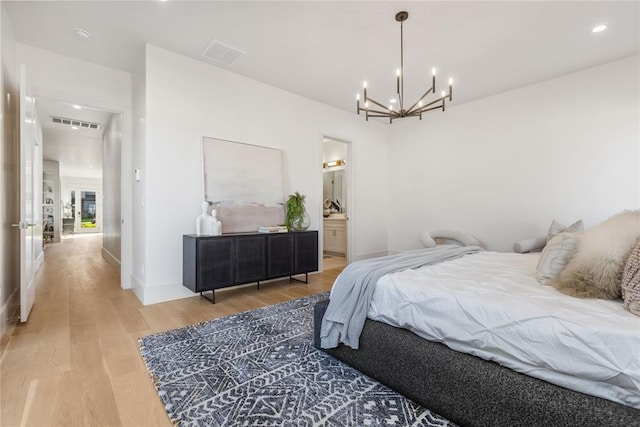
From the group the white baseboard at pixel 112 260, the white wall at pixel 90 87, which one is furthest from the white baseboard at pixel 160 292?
the white baseboard at pixel 112 260

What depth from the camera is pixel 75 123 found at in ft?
18.5

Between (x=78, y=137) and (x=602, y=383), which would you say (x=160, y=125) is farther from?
(x=78, y=137)

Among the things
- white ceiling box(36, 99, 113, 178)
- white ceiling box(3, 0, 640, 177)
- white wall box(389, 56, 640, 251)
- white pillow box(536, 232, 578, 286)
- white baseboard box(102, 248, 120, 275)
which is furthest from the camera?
white baseboard box(102, 248, 120, 275)

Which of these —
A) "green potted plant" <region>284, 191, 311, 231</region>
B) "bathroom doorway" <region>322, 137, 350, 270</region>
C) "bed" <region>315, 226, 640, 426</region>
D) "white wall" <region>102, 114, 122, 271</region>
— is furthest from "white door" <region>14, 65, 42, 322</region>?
"bathroom doorway" <region>322, 137, 350, 270</region>

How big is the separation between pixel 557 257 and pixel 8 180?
188 inches

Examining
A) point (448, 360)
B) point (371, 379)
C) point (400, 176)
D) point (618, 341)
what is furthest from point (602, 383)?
point (400, 176)

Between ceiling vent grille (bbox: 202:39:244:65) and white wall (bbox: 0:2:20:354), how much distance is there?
173 cm

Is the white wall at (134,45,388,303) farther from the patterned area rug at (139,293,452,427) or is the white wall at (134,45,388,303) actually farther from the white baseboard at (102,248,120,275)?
the white baseboard at (102,248,120,275)

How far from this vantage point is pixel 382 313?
5.91 ft

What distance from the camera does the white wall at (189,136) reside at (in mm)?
3326

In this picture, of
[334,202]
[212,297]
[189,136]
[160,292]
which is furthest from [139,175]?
[334,202]

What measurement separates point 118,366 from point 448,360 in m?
2.12

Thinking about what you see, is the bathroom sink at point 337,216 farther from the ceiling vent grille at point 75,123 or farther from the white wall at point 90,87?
the ceiling vent grille at point 75,123

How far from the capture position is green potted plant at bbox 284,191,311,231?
168 inches
